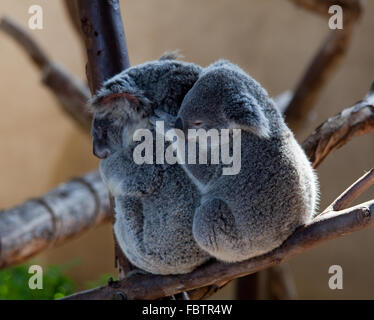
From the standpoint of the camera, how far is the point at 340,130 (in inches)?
87.7

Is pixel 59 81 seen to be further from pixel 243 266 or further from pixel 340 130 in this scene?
pixel 243 266

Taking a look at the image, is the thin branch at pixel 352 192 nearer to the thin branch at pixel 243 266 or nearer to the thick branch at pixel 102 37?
the thin branch at pixel 243 266

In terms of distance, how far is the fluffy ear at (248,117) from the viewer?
1479 mm

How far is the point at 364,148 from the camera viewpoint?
4844 millimetres

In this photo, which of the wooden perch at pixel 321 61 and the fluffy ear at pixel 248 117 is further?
the wooden perch at pixel 321 61

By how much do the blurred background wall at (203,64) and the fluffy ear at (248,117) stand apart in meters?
3.48

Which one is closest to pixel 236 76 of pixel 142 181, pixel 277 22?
pixel 142 181

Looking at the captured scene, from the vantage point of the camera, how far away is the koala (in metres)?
1.51

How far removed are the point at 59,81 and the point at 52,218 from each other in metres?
1.43

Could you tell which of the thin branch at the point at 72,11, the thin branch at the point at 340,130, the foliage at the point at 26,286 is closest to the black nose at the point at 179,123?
the thin branch at the point at 340,130

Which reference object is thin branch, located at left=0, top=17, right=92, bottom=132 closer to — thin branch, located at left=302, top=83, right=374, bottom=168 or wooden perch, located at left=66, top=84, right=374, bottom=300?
thin branch, located at left=302, top=83, right=374, bottom=168

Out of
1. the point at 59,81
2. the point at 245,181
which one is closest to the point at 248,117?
the point at 245,181

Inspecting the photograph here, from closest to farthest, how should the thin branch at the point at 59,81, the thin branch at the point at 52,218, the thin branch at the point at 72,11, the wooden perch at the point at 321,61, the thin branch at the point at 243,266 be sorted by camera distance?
the thin branch at the point at 243,266 → the thin branch at the point at 52,218 → the wooden perch at the point at 321,61 → the thin branch at the point at 72,11 → the thin branch at the point at 59,81
